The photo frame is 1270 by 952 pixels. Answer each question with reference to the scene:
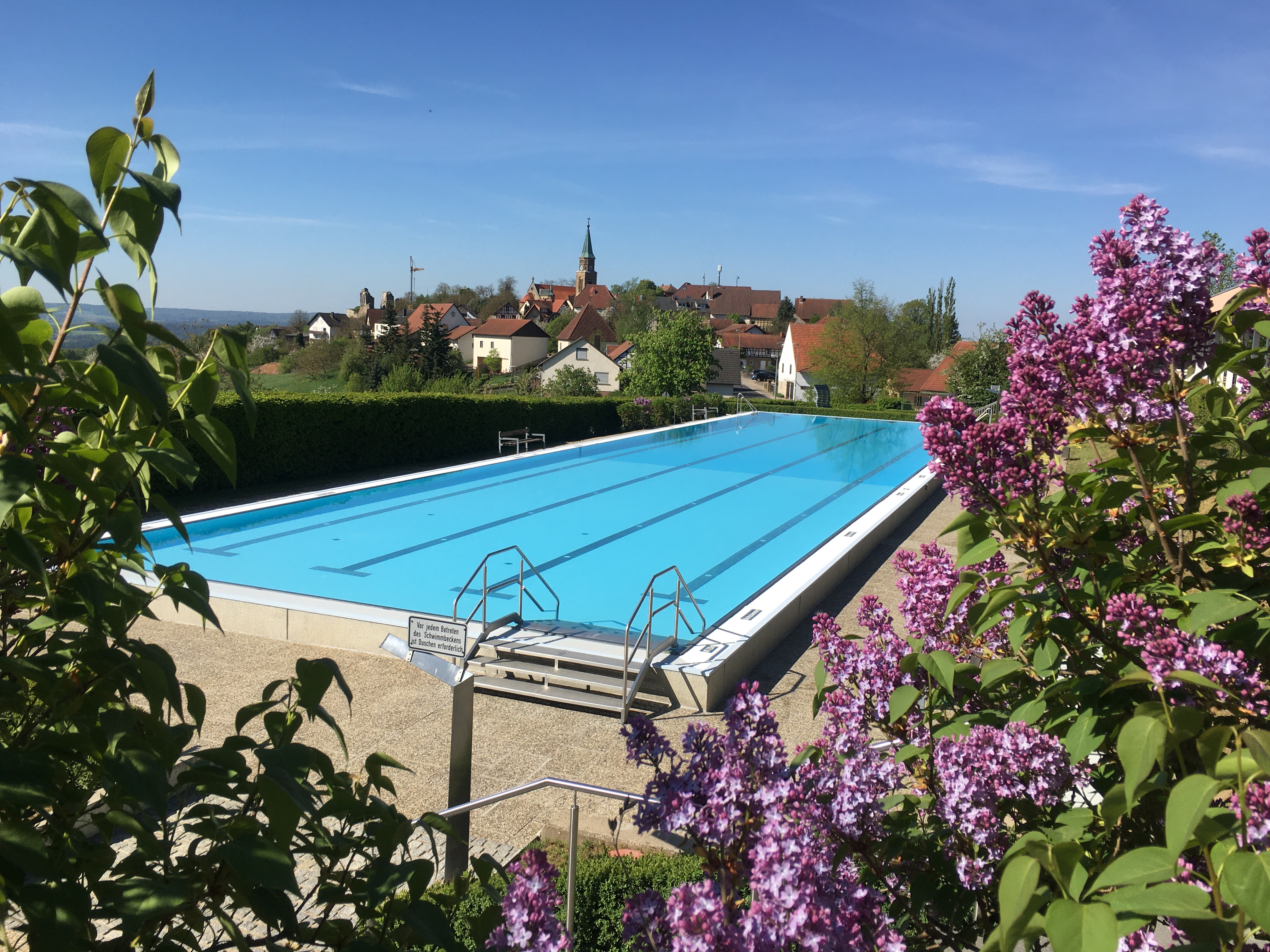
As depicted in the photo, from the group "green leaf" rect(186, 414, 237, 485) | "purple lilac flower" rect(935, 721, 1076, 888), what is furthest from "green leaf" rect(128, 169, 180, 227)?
"purple lilac flower" rect(935, 721, 1076, 888)

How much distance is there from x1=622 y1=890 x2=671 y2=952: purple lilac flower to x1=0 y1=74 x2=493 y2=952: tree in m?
0.23

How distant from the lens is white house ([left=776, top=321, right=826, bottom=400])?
73.1 meters

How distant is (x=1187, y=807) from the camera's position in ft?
3.34

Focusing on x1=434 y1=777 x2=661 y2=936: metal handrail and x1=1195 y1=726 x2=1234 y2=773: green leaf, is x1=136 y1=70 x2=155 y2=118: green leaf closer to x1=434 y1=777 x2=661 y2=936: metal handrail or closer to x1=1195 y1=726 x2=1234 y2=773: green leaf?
x1=1195 y1=726 x2=1234 y2=773: green leaf

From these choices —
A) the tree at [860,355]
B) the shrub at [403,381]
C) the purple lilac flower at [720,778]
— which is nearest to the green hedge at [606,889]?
the purple lilac flower at [720,778]

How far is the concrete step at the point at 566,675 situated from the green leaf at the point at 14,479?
6.98 m

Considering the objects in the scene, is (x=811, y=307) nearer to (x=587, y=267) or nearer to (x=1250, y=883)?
(x=587, y=267)

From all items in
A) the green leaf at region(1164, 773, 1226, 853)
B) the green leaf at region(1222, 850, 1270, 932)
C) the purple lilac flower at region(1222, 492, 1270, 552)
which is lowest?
the green leaf at region(1222, 850, 1270, 932)

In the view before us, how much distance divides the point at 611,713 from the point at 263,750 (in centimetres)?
675

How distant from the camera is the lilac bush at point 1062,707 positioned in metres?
1.15

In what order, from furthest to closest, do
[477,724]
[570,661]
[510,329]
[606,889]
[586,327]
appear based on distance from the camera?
[586,327], [510,329], [570,661], [477,724], [606,889]

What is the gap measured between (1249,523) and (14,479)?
1813 mm

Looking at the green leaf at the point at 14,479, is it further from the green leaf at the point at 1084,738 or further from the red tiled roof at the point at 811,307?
the red tiled roof at the point at 811,307

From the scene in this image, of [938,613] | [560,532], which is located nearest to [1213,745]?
[938,613]
